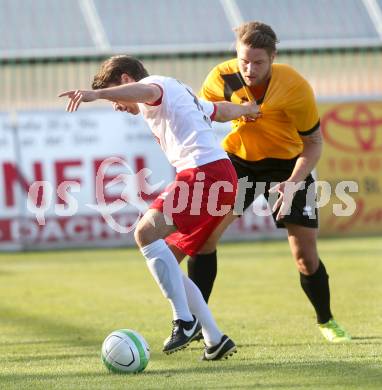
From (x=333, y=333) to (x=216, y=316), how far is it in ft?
6.15

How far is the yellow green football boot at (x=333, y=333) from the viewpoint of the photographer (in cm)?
769

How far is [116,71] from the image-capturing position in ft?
21.8

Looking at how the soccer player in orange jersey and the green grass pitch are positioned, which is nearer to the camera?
the green grass pitch

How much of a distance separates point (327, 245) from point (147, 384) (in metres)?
12.2

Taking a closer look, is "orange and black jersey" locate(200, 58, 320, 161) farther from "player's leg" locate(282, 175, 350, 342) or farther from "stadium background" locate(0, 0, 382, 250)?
"stadium background" locate(0, 0, 382, 250)

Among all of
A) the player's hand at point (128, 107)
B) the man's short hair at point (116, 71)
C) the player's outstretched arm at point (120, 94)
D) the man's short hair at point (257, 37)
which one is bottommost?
the player's hand at point (128, 107)

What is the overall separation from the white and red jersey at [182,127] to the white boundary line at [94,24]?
1474 centimetres

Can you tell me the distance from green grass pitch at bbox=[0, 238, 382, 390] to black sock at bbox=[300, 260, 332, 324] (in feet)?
0.54

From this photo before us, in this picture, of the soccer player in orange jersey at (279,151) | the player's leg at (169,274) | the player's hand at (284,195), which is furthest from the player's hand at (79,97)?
the player's hand at (284,195)

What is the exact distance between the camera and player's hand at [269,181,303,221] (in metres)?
7.43

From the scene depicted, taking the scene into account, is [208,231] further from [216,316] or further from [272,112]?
[216,316]

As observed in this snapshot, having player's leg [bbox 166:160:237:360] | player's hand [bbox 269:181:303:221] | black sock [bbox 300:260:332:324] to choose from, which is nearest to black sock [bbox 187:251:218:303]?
player's hand [bbox 269:181:303:221]

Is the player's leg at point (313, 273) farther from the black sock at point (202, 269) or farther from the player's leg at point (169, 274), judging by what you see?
the player's leg at point (169, 274)

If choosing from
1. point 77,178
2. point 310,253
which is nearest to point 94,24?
point 77,178
